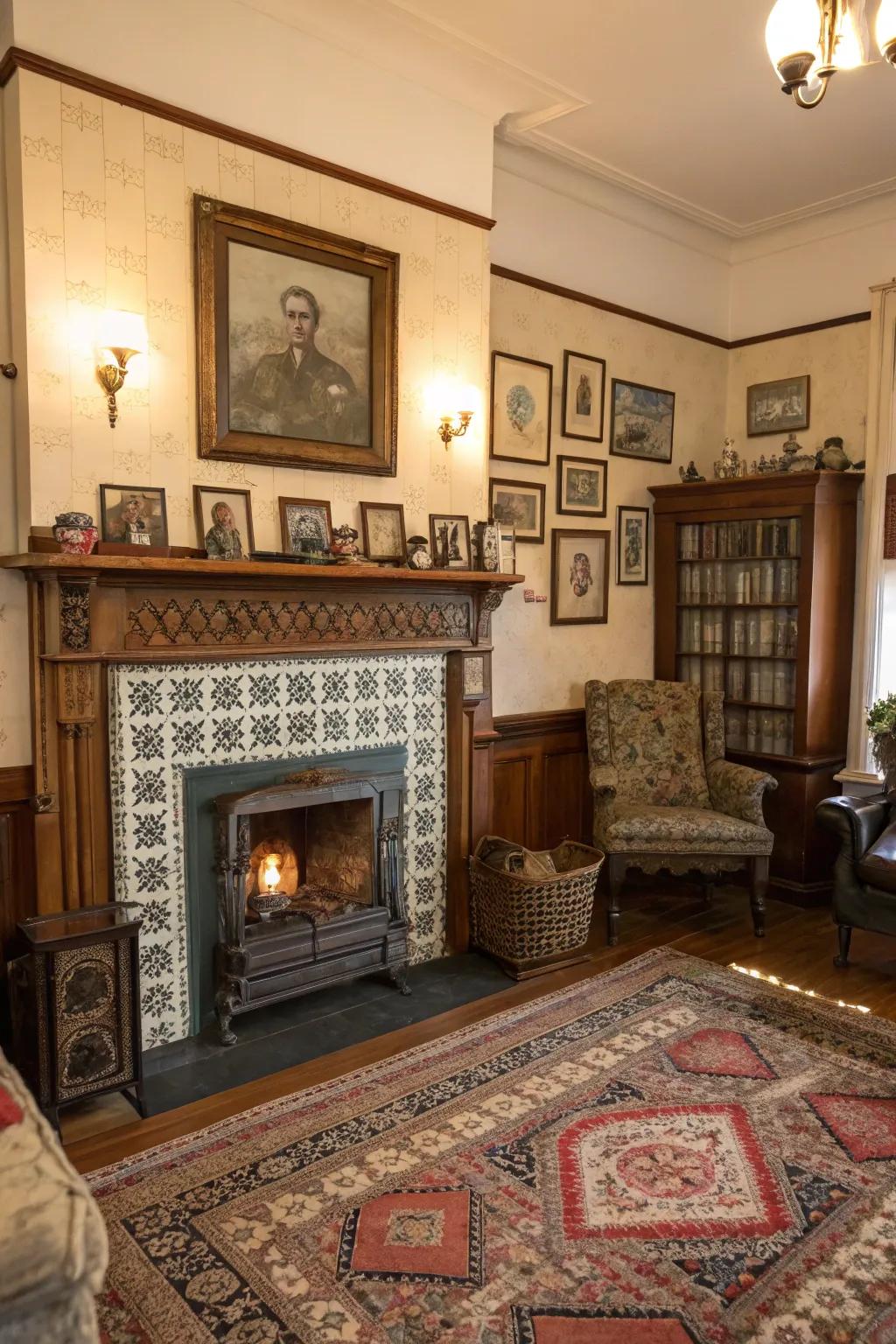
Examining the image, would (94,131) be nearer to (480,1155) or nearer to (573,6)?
(573,6)

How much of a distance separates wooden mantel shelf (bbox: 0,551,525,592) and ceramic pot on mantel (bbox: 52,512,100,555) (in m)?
0.04

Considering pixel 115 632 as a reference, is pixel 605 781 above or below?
below

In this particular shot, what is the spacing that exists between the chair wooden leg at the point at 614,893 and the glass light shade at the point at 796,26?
3161 millimetres

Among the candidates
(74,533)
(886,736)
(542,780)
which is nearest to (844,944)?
(886,736)

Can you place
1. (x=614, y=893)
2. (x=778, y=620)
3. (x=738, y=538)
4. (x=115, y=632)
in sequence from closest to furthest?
(x=115, y=632), (x=614, y=893), (x=778, y=620), (x=738, y=538)

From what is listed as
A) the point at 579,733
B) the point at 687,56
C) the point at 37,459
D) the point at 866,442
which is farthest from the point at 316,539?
the point at 866,442

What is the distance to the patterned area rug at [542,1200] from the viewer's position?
204cm

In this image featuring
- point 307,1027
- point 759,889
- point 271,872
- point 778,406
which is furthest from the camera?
point 778,406

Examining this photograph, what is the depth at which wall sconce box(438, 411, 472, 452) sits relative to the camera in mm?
3928

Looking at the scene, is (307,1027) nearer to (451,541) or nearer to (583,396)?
(451,541)

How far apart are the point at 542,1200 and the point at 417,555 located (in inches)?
89.7

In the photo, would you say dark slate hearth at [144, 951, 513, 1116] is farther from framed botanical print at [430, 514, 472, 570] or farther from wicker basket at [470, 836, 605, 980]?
framed botanical print at [430, 514, 472, 570]

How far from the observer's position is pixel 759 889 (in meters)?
4.44

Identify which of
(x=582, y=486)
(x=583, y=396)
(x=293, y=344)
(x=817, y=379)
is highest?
(x=817, y=379)
